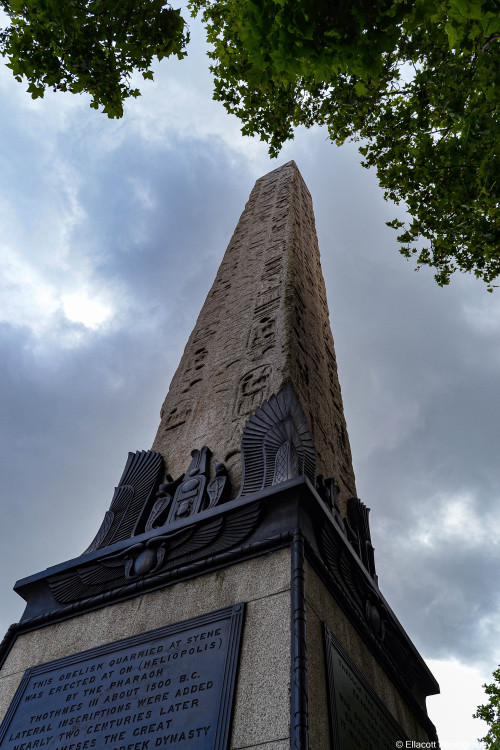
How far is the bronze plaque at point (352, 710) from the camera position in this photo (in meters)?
2.63

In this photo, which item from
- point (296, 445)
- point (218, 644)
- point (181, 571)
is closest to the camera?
point (218, 644)

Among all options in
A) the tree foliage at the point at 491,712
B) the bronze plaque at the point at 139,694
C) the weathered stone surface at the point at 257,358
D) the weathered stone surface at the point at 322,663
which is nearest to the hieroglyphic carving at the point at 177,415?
the weathered stone surface at the point at 257,358

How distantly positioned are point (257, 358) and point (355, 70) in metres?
2.38

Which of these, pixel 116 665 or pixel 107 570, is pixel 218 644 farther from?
pixel 107 570

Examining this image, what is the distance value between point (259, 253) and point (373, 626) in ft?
16.8

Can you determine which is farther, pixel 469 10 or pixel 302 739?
pixel 469 10

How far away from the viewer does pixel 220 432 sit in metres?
→ 4.68

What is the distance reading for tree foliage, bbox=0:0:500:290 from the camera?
3.62 meters

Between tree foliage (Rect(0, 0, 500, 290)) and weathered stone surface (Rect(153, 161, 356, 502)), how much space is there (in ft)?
4.68

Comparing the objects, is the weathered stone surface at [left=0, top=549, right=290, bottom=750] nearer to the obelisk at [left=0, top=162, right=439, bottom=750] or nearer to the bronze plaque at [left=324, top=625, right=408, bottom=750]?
the obelisk at [left=0, top=162, right=439, bottom=750]

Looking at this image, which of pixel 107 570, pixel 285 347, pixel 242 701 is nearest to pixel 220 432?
pixel 285 347

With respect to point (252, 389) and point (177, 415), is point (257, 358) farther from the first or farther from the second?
point (177, 415)

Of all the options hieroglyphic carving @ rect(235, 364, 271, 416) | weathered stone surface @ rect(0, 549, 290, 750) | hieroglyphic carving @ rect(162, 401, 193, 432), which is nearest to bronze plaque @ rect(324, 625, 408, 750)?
weathered stone surface @ rect(0, 549, 290, 750)

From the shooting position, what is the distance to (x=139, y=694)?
2881 mm
